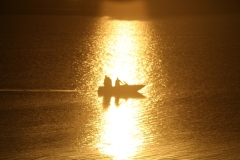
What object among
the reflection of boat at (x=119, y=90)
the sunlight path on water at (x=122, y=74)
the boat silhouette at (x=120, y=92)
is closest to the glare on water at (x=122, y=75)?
the sunlight path on water at (x=122, y=74)

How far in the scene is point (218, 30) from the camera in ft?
57.4

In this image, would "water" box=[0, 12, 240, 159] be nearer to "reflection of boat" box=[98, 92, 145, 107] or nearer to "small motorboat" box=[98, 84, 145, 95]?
"reflection of boat" box=[98, 92, 145, 107]

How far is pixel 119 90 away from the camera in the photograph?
10.4m

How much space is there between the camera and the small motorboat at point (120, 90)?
10.4 metres

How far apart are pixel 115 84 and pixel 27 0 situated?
10677 mm

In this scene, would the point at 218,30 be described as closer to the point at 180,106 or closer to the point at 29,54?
the point at 29,54

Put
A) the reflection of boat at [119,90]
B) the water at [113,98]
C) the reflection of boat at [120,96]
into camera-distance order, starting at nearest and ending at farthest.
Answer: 1. the water at [113,98]
2. the reflection of boat at [120,96]
3. the reflection of boat at [119,90]

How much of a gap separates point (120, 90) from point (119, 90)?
18mm

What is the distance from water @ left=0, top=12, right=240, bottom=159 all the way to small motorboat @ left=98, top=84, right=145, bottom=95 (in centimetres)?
16

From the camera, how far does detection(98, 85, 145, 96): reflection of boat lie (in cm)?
1040

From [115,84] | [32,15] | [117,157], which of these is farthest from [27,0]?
[117,157]

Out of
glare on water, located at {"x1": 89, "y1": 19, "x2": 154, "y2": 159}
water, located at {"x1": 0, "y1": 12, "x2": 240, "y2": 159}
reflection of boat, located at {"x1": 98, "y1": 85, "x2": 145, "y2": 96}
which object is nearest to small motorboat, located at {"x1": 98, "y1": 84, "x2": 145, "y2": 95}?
reflection of boat, located at {"x1": 98, "y1": 85, "x2": 145, "y2": 96}

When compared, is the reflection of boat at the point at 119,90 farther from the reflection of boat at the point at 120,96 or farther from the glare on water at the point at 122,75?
the glare on water at the point at 122,75

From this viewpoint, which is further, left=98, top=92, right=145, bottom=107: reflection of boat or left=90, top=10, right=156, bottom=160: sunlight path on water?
left=98, top=92, right=145, bottom=107: reflection of boat
